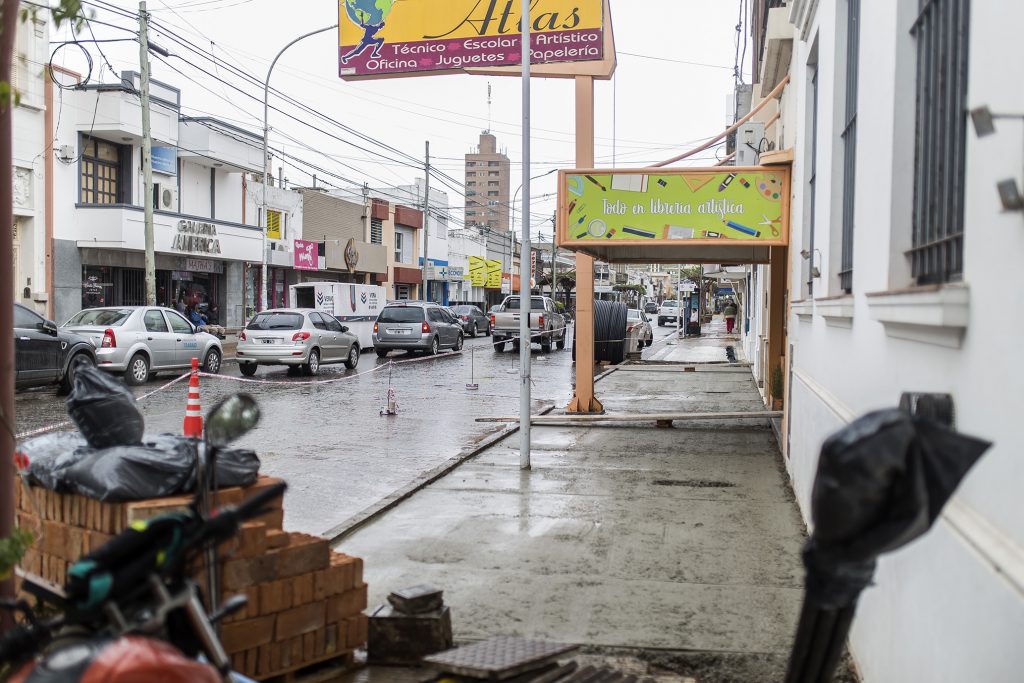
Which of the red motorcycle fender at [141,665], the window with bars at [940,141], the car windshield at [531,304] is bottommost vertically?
the red motorcycle fender at [141,665]

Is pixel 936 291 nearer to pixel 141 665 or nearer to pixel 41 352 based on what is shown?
pixel 141 665

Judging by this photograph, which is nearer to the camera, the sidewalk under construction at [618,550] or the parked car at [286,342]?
the sidewalk under construction at [618,550]

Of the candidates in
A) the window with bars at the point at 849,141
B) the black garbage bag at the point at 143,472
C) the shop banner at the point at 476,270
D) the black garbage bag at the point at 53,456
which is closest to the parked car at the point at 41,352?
the black garbage bag at the point at 53,456

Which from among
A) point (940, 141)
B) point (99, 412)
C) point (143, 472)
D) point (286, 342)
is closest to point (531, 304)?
point (286, 342)

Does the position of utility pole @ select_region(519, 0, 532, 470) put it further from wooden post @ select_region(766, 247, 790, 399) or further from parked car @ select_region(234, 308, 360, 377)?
parked car @ select_region(234, 308, 360, 377)

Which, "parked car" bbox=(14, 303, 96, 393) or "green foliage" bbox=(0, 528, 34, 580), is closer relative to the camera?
"green foliage" bbox=(0, 528, 34, 580)

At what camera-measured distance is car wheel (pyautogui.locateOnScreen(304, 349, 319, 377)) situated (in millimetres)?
22375

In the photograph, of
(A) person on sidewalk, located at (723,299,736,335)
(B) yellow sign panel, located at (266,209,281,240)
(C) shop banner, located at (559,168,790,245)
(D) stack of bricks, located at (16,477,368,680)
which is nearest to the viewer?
(D) stack of bricks, located at (16,477,368,680)

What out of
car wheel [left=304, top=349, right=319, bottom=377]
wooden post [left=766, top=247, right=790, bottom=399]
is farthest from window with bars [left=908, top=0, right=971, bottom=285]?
car wheel [left=304, top=349, right=319, bottom=377]

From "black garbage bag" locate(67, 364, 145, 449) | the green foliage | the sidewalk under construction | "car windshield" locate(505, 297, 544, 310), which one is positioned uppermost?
"car windshield" locate(505, 297, 544, 310)

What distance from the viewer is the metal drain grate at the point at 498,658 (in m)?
4.07

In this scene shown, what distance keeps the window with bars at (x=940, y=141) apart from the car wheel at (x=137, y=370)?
1682cm

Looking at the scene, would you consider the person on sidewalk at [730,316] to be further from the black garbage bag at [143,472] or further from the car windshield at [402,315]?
the black garbage bag at [143,472]

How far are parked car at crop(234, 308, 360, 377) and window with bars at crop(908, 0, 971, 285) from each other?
19027 mm
